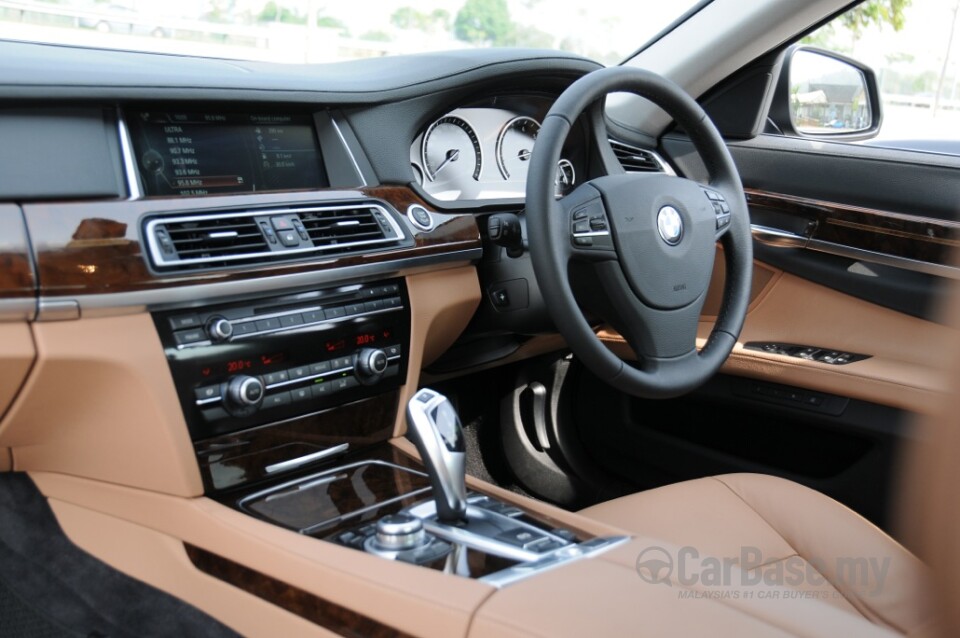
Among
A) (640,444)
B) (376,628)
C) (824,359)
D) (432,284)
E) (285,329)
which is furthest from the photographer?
(640,444)

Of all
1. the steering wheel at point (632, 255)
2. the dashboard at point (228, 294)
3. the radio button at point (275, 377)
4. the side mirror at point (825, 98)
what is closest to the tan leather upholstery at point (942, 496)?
the dashboard at point (228, 294)

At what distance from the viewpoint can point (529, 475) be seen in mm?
2508

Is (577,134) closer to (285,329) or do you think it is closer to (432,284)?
(432,284)

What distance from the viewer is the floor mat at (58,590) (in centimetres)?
151

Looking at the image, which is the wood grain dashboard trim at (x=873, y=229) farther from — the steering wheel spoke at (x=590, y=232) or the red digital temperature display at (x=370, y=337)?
the red digital temperature display at (x=370, y=337)

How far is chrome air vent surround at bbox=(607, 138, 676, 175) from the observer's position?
2330mm

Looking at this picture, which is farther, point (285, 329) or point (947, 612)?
point (285, 329)

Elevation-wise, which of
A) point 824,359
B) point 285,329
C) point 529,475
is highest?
point 285,329

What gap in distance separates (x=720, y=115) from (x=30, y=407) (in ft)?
5.90

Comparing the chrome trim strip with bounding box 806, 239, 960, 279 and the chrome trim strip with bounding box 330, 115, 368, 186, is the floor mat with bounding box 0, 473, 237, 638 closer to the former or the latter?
the chrome trim strip with bounding box 330, 115, 368, 186

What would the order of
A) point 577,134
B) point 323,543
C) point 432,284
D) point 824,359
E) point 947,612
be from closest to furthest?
point 947,612, point 323,543, point 432,284, point 577,134, point 824,359

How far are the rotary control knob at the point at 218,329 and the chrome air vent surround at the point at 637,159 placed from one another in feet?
3.84

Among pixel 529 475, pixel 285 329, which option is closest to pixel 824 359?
pixel 529 475

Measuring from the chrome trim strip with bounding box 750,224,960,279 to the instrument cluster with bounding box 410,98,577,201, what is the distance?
1.74 ft
